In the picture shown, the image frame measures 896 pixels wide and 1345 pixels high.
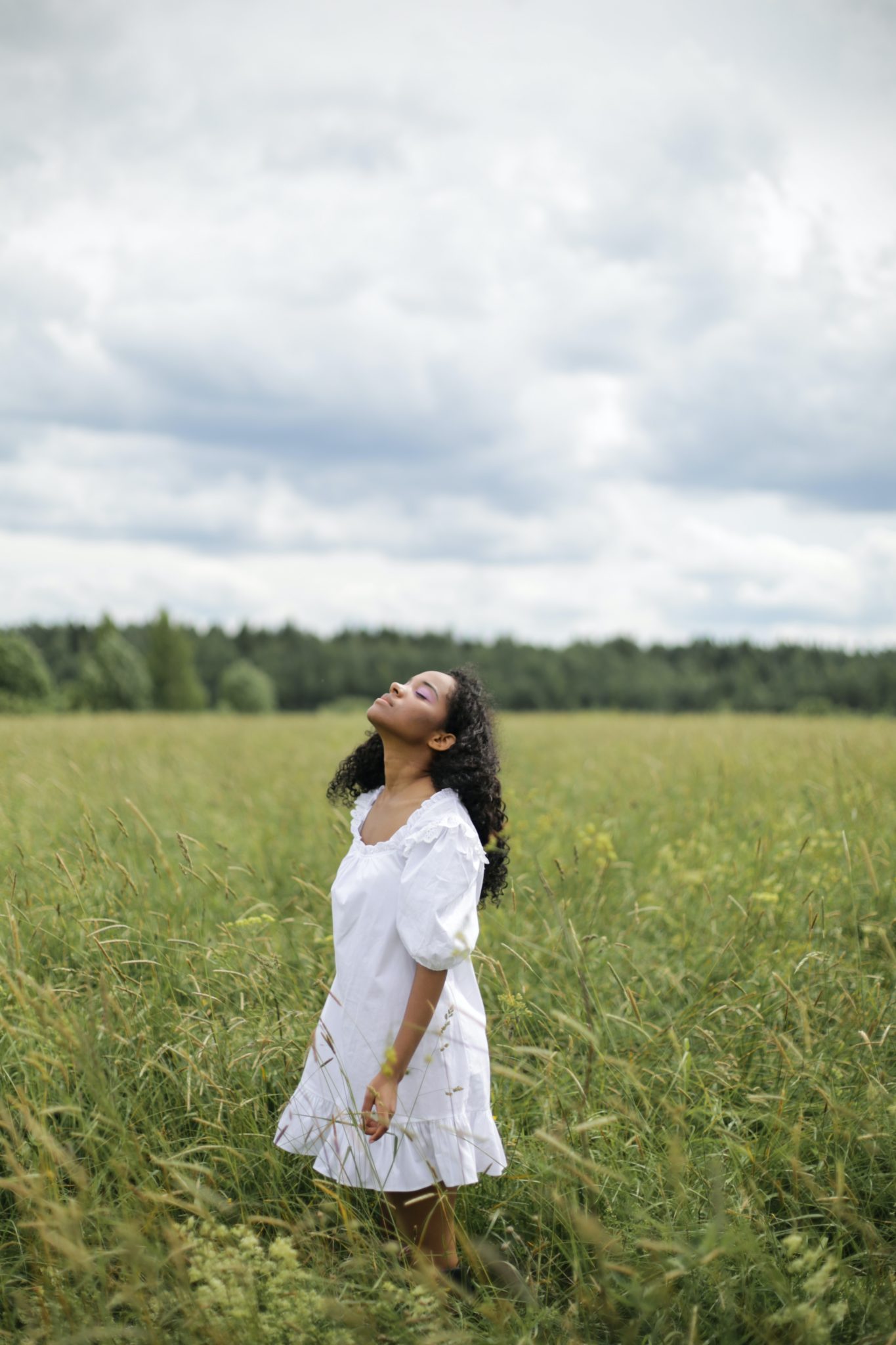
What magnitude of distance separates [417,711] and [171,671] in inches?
2085

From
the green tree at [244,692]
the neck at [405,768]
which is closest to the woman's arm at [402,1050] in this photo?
the neck at [405,768]

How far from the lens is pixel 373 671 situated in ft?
214

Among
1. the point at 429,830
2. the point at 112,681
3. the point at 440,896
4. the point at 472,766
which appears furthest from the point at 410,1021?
the point at 112,681

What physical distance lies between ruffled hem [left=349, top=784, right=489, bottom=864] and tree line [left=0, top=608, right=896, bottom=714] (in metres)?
32.4

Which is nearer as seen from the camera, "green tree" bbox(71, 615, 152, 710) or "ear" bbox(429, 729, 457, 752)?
"ear" bbox(429, 729, 457, 752)

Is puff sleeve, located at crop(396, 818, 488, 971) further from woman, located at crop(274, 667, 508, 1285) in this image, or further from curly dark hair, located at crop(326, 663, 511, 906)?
curly dark hair, located at crop(326, 663, 511, 906)

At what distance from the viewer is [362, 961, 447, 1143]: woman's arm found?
2.14 m

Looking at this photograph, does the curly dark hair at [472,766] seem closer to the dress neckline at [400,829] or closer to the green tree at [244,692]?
the dress neckline at [400,829]

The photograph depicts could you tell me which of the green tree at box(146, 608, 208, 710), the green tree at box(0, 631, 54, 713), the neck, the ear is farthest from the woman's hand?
the green tree at box(146, 608, 208, 710)

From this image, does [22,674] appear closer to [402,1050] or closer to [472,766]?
[472,766]

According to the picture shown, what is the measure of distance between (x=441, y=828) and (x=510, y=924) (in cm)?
184

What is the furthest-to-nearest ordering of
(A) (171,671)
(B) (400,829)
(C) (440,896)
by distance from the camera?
(A) (171,671) < (B) (400,829) < (C) (440,896)

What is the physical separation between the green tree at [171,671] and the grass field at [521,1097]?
49275mm

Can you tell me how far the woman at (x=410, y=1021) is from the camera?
7.31ft
